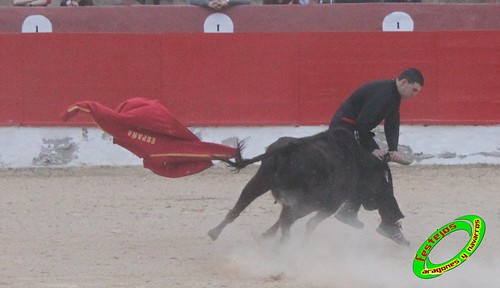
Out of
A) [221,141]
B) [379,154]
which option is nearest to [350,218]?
[379,154]

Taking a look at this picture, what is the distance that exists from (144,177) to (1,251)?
3869mm

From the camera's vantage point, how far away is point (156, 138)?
7570mm

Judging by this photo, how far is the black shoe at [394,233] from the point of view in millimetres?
8008

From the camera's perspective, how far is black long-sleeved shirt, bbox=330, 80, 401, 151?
7.68 meters

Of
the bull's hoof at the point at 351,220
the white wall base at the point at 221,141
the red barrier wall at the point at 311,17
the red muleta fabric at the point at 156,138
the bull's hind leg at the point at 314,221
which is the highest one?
the red barrier wall at the point at 311,17

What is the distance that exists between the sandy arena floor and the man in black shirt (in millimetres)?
218

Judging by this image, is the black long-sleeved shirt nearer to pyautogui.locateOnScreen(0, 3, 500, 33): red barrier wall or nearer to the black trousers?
the black trousers

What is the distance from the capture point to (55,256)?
7.63 metres

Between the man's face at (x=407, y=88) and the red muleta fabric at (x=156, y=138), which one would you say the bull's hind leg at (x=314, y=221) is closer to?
the red muleta fabric at (x=156, y=138)

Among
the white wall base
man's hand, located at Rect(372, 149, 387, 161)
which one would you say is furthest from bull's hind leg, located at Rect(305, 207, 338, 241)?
the white wall base

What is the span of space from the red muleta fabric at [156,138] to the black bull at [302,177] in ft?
0.98

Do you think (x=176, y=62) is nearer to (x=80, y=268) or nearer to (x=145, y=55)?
(x=145, y=55)

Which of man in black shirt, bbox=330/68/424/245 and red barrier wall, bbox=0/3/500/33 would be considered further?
red barrier wall, bbox=0/3/500/33

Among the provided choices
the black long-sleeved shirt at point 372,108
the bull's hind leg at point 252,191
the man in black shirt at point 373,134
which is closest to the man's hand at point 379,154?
the man in black shirt at point 373,134
